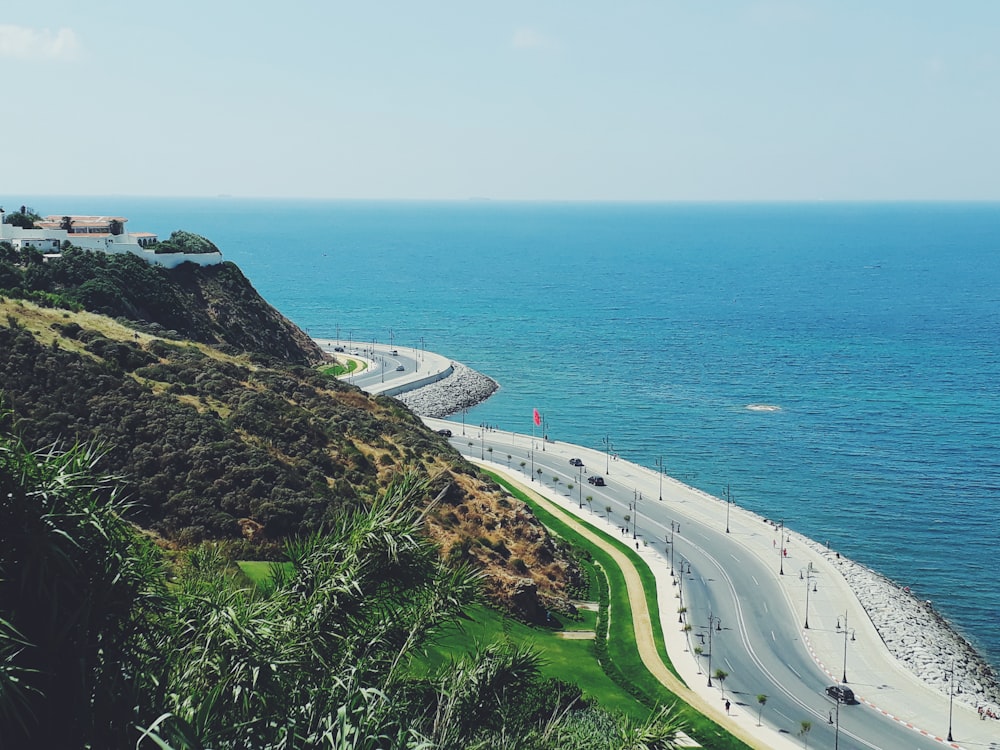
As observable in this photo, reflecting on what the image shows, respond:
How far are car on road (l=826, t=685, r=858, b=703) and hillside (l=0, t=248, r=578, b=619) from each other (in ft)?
46.8

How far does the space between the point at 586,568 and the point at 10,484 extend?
171 ft

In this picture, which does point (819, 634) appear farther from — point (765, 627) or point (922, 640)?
point (922, 640)

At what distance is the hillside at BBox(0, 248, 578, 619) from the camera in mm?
45375

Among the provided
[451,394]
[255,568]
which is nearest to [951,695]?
[255,568]

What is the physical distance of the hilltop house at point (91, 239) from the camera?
86.2 meters

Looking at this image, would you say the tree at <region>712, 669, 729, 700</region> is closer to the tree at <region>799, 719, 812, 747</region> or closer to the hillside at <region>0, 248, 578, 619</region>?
the tree at <region>799, 719, 812, 747</region>

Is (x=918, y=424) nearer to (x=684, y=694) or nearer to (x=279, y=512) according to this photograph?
(x=684, y=694)

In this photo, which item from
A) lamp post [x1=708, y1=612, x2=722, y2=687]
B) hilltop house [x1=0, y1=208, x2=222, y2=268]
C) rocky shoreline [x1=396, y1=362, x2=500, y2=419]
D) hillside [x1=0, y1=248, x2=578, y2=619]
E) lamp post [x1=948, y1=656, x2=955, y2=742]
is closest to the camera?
hillside [x1=0, y1=248, x2=578, y2=619]

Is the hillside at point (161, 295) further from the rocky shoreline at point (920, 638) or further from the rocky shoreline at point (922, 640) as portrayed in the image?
the rocky shoreline at point (922, 640)

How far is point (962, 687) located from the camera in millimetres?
51000

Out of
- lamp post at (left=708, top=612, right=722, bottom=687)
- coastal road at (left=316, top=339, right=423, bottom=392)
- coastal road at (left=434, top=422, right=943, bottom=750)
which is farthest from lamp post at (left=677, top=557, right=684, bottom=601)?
coastal road at (left=316, top=339, right=423, bottom=392)

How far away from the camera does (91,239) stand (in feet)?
295

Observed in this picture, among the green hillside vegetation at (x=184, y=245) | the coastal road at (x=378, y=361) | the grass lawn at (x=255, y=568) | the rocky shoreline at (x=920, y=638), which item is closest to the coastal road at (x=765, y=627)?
the rocky shoreline at (x=920, y=638)

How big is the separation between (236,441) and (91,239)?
1853 inches
